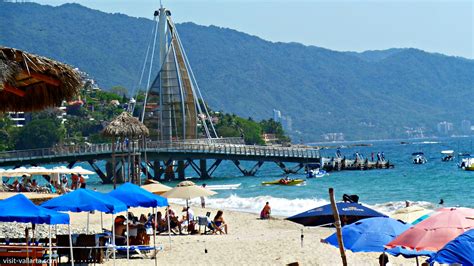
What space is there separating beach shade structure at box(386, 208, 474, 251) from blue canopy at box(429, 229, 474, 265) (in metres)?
1.60

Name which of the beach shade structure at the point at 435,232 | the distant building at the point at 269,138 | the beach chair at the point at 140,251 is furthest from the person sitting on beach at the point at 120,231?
the distant building at the point at 269,138

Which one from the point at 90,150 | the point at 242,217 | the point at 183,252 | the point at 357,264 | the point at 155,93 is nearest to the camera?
the point at 357,264

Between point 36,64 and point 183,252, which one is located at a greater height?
point 36,64

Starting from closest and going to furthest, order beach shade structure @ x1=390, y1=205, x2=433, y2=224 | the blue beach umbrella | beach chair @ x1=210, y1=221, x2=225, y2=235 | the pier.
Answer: the blue beach umbrella → beach shade structure @ x1=390, y1=205, x2=433, y2=224 → beach chair @ x1=210, y1=221, x2=225, y2=235 → the pier

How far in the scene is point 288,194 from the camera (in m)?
46.5

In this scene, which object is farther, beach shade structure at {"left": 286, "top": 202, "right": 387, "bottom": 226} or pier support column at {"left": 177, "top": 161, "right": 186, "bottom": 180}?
pier support column at {"left": 177, "top": 161, "right": 186, "bottom": 180}

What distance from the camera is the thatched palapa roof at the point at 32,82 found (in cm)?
916

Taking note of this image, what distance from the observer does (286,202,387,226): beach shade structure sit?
13.0 meters

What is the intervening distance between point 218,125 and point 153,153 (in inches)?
3338

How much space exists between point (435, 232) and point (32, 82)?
15.3 feet

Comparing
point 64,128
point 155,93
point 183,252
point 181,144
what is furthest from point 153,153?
point 64,128

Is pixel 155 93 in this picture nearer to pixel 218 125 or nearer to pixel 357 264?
pixel 357 264

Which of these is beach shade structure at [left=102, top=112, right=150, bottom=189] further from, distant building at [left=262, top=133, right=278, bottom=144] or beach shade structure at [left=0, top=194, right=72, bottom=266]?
distant building at [left=262, top=133, right=278, bottom=144]

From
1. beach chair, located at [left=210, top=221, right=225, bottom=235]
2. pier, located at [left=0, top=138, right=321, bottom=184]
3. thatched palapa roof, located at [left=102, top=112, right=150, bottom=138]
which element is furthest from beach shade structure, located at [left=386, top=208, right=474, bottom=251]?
pier, located at [left=0, top=138, right=321, bottom=184]
